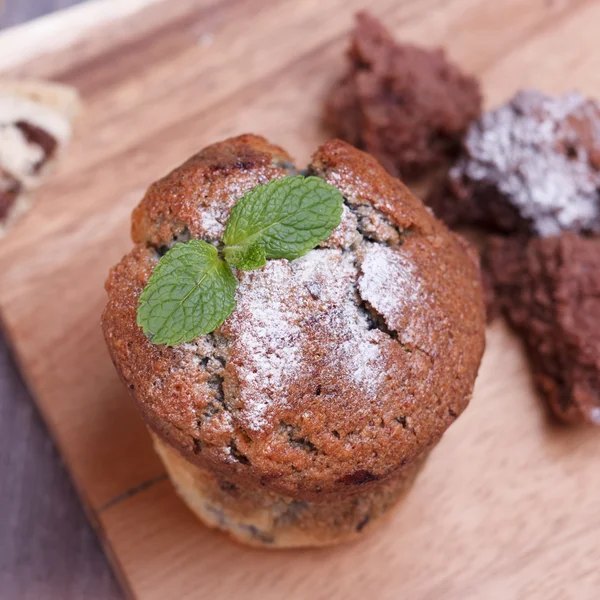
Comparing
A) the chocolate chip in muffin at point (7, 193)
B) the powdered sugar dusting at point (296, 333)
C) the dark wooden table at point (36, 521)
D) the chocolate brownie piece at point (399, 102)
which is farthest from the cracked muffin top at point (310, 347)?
the dark wooden table at point (36, 521)

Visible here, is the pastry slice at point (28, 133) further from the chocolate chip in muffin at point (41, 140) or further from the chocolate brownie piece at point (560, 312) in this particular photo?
the chocolate brownie piece at point (560, 312)

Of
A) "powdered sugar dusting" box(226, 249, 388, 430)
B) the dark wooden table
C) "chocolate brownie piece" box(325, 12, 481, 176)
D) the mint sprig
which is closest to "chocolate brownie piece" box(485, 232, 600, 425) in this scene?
"chocolate brownie piece" box(325, 12, 481, 176)

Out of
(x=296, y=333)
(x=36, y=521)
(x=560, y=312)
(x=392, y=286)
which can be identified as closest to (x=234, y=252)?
(x=296, y=333)

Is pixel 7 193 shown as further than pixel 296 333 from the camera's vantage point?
Yes

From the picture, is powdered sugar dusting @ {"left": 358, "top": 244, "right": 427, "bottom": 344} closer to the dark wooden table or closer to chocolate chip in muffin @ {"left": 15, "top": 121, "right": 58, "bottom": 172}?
chocolate chip in muffin @ {"left": 15, "top": 121, "right": 58, "bottom": 172}

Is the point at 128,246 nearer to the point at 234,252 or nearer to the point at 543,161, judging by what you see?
the point at 234,252
